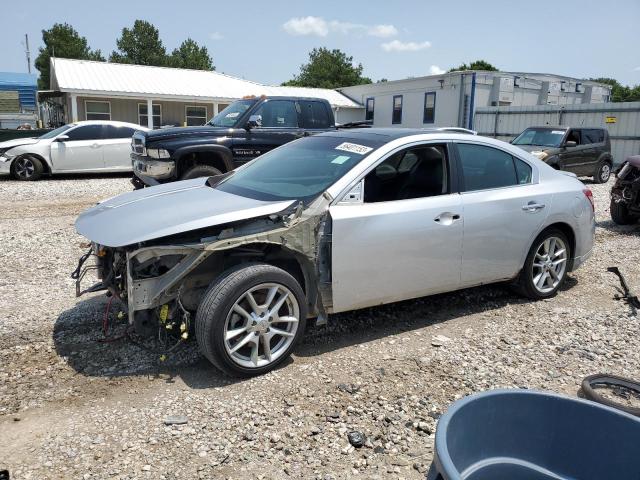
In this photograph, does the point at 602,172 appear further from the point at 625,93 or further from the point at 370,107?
the point at 625,93

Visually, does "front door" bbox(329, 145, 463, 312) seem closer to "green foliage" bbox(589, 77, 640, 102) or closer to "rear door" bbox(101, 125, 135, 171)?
"rear door" bbox(101, 125, 135, 171)

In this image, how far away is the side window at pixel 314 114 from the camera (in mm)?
10484

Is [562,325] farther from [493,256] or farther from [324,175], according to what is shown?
[324,175]

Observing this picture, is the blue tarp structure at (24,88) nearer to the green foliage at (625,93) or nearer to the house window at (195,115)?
the house window at (195,115)

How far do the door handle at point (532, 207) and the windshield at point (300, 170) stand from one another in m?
1.60

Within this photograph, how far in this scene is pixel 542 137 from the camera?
51.0 ft

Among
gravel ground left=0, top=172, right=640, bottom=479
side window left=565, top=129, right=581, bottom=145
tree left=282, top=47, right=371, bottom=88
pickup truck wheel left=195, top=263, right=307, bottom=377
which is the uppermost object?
tree left=282, top=47, right=371, bottom=88

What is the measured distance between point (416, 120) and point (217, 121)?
21631mm

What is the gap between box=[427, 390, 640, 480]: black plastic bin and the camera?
6.30 ft

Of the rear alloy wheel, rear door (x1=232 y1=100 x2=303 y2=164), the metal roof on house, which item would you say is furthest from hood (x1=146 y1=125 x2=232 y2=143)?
the metal roof on house

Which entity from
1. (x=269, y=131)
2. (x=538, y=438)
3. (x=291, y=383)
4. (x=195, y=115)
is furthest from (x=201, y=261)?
(x=195, y=115)

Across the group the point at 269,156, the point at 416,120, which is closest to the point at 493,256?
the point at 269,156

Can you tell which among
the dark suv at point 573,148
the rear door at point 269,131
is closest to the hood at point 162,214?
the rear door at point 269,131

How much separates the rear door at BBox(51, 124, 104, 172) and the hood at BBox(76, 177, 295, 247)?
35.1 feet
